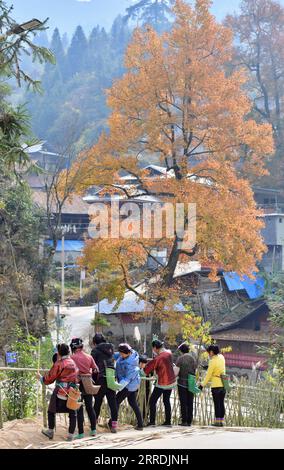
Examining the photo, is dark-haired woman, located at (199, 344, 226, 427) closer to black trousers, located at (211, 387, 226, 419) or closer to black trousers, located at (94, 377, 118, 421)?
black trousers, located at (211, 387, 226, 419)

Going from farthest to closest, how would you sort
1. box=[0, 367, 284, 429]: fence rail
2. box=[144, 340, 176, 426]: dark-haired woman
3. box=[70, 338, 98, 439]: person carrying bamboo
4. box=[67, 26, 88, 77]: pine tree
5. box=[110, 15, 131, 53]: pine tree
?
1. box=[110, 15, 131, 53]: pine tree
2. box=[67, 26, 88, 77]: pine tree
3. box=[0, 367, 284, 429]: fence rail
4. box=[144, 340, 176, 426]: dark-haired woman
5. box=[70, 338, 98, 439]: person carrying bamboo

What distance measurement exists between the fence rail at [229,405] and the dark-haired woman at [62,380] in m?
1.48

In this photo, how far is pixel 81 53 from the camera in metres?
87.2

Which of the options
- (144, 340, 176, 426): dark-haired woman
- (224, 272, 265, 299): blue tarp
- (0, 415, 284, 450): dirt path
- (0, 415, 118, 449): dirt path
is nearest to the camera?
(0, 415, 284, 450): dirt path

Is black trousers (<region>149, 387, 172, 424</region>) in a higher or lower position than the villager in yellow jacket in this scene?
lower

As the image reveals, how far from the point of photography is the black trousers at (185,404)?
887cm

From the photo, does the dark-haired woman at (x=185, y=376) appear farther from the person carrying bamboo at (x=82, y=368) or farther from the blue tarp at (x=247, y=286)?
the blue tarp at (x=247, y=286)

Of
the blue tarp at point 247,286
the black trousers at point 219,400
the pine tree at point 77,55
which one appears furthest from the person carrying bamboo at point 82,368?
the pine tree at point 77,55

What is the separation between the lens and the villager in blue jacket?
27.3ft

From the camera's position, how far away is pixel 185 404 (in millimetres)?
8961

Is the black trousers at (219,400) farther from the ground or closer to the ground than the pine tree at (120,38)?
closer to the ground

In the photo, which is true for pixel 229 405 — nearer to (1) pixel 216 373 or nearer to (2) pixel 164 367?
(1) pixel 216 373

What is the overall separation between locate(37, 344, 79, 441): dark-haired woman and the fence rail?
148 centimetres

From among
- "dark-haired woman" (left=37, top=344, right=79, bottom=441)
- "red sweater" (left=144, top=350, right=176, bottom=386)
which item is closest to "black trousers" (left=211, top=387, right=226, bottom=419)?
"red sweater" (left=144, top=350, right=176, bottom=386)
